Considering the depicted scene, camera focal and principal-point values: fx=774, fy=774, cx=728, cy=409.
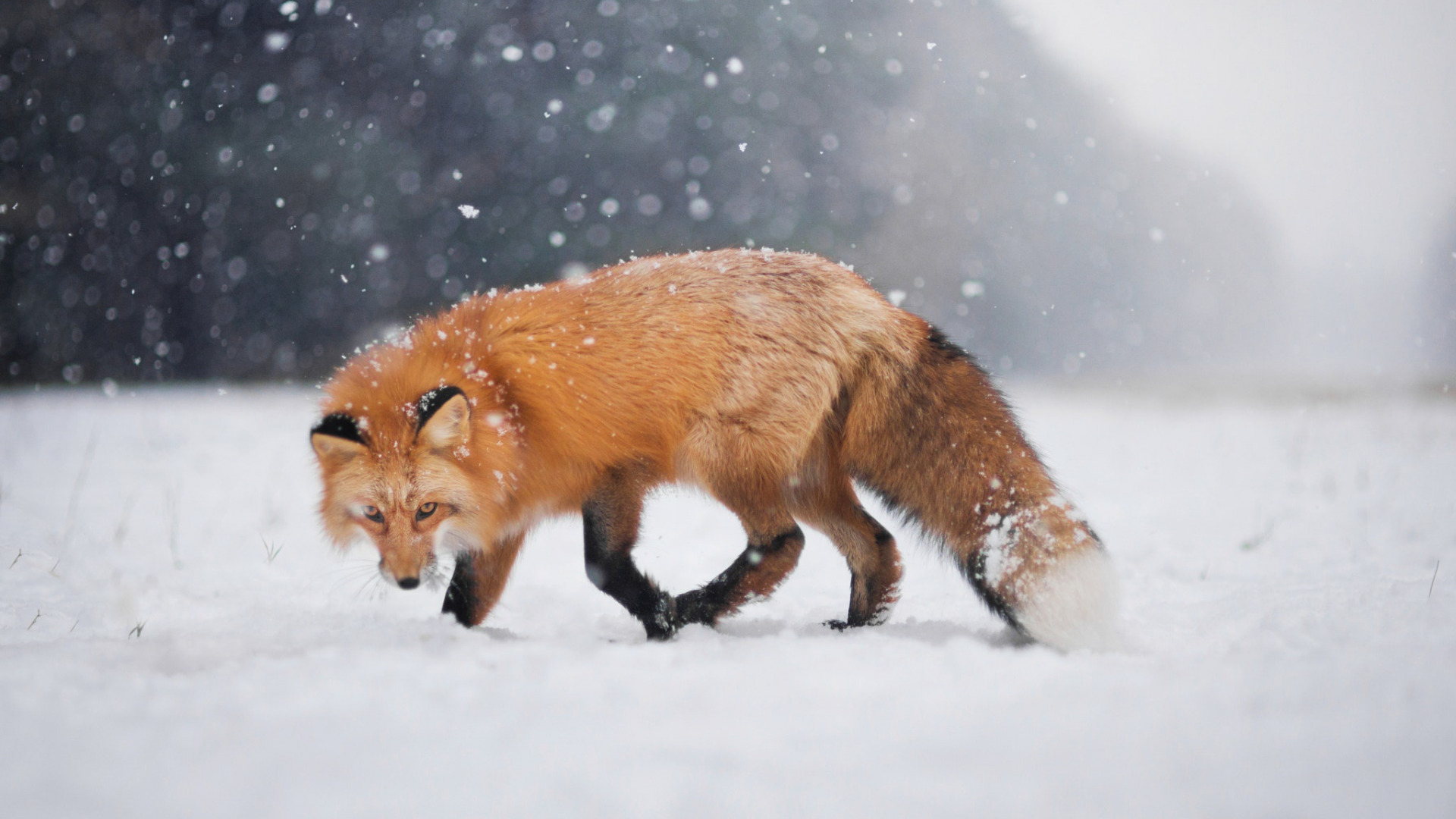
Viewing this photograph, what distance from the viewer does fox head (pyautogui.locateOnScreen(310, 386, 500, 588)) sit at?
2496mm

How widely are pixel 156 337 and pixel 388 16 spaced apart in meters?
5.79

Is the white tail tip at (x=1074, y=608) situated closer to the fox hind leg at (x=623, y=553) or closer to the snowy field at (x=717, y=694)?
the snowy field at (x=717, y=694)

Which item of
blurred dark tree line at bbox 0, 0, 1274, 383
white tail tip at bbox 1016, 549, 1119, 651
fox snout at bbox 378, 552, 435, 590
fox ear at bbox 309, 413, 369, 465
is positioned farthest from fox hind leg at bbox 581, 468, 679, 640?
blurred dark tree line at bbox 0, 0, 1274, 383

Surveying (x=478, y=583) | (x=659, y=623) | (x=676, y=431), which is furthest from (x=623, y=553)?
(x=478, y=583)

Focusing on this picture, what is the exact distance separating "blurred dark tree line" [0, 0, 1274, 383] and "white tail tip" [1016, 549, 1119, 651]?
5.68 metres

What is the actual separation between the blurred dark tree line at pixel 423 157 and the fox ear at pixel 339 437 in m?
5.39

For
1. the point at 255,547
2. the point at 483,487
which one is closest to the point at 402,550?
the point at 483,487

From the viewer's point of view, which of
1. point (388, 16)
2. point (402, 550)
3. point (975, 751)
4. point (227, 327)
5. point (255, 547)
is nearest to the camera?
point (975, 751)

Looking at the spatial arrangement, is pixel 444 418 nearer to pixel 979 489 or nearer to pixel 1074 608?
pixel 979 489

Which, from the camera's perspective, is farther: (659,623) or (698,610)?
(698,610)

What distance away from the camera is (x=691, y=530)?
5219 millimetres

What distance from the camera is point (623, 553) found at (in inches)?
110

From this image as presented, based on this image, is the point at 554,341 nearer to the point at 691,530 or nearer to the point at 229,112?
the point at 691,530

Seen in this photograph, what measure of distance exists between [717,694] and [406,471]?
136 cm
